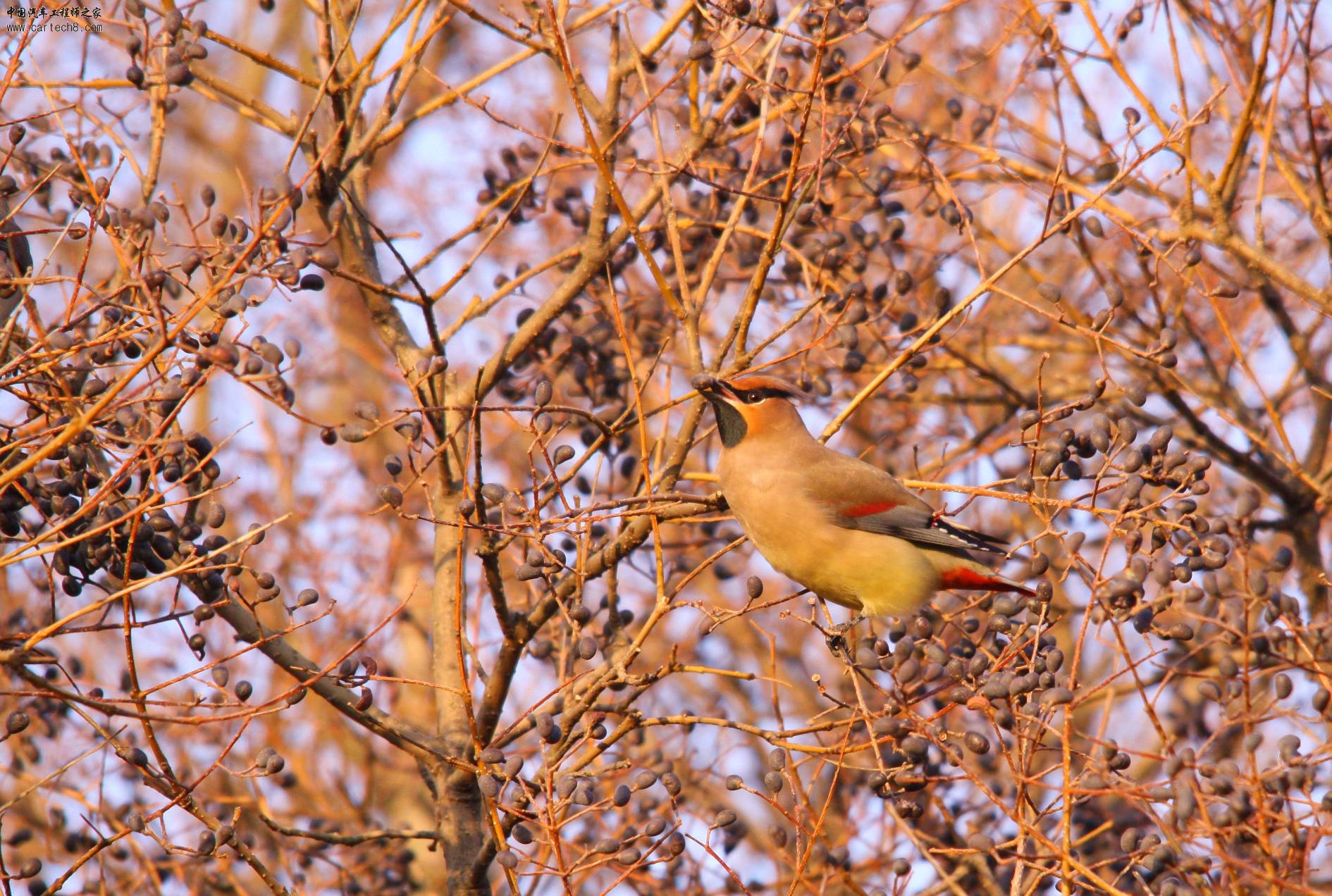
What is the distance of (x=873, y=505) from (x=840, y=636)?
2.13ft

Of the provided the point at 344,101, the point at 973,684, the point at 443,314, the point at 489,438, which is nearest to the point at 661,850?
the point at 973,684

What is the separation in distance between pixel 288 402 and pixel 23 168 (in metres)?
1.64

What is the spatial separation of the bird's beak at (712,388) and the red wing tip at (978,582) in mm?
1004

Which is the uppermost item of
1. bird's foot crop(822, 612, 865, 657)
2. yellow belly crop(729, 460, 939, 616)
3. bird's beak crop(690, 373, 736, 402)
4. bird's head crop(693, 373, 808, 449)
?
bird's head crop(693, 373, 808, 449)

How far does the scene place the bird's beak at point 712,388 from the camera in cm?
400

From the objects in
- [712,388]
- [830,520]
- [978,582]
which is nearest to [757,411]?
[830,520]

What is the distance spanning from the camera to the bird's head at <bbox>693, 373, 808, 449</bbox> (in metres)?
4.73

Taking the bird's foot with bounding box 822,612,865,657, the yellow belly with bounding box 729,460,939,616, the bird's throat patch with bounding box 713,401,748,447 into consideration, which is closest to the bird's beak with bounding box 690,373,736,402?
the bird's throat patch with bounding box 713,401,748,447

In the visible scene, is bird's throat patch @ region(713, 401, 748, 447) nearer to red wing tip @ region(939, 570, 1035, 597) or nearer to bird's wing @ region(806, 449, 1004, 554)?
bird's wing @ region(806, 449, 1004, 554)

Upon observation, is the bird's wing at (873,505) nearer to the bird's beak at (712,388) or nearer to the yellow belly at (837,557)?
the yellow belly at (837,557)

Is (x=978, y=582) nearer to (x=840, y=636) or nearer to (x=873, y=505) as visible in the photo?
(x=873, y=505)

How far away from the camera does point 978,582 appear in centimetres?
485

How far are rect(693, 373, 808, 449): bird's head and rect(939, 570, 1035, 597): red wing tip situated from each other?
0.71 m

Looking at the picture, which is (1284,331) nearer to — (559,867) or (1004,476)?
(1004,476)
